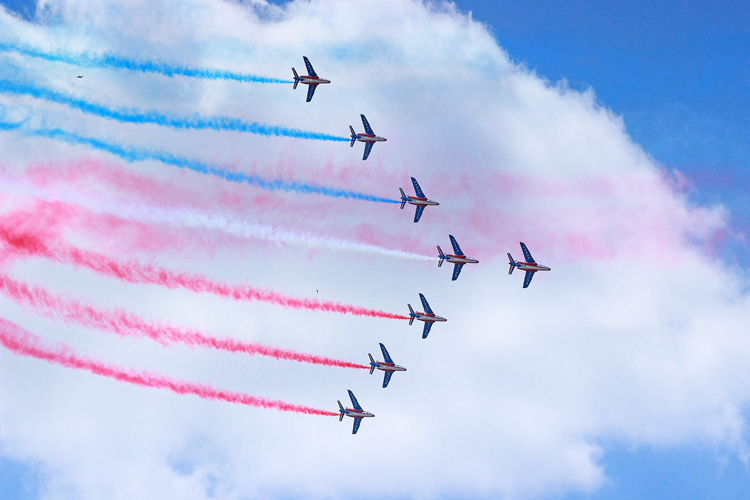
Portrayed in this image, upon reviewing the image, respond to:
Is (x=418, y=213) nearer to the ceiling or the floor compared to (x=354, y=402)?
nearer to the ceiling

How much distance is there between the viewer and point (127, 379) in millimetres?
69938

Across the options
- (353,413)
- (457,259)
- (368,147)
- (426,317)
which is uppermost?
(368,147)

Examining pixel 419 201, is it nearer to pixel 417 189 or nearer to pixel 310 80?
pixel 417 189

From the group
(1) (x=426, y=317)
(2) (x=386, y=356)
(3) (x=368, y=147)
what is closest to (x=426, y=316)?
(1) (x=426, y=317)

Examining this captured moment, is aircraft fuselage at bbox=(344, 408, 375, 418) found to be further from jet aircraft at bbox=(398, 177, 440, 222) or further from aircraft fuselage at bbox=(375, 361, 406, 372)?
jet aircraft at bbox=(398, 177, 440, 222)

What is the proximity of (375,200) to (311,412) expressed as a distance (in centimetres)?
1964

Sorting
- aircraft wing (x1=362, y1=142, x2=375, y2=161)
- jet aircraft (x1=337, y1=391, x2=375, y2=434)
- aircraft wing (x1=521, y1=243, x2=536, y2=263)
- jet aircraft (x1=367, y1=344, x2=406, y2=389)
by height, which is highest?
aircraft wing (x1=362, y1=142, x2=375, y2=161)

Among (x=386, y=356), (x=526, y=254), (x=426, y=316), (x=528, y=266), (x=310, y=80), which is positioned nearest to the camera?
(x=310, y=80)

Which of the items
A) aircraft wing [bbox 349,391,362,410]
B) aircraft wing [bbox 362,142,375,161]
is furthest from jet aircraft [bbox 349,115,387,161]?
aircraft wing [bbox 349,391,362,410]

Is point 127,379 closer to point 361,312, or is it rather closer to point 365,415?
point 361,312

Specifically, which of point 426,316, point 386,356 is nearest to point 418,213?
point 426,316

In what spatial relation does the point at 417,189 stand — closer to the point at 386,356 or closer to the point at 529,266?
the point at 529,266

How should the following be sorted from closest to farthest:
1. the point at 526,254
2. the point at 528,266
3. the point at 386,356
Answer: the point at 386,356 → the point at 528,266 → the point at 526,254

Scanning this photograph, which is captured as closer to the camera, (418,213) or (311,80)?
(311,80)
